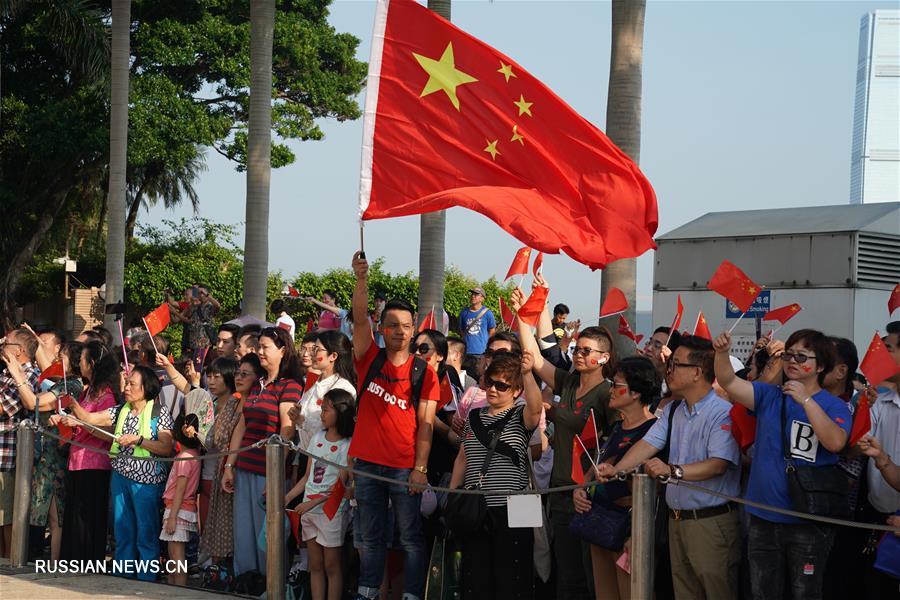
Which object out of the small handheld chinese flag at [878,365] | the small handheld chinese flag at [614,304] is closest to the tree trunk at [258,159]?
the small handheld chinese flag at [614,304]

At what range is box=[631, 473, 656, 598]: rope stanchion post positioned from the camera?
6.59 meters

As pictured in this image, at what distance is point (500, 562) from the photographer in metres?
7.92

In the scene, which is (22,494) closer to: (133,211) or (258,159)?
(258,159)

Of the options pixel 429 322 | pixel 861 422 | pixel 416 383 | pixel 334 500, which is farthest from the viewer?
pixel 429 322

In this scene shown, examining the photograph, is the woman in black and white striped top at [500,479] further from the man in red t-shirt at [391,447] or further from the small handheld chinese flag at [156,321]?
the small handheld chinese flag at [156,321]

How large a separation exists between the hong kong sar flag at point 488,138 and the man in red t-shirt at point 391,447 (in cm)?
111

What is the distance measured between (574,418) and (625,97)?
466 cm

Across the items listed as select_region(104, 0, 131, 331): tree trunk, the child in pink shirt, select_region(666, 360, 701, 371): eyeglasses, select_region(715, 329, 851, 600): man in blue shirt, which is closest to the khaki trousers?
select_region(715, 329, 851, 600): man in blue shirt

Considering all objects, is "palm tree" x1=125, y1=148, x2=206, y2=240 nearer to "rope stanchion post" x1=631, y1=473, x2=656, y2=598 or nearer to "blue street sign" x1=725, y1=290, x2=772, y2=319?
"blue street sign" x1=725, y1=290, x2=772, y2=319

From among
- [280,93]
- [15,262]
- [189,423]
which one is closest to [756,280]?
[189,423]

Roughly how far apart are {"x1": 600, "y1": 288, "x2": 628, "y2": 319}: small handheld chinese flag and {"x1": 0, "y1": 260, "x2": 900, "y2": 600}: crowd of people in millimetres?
629

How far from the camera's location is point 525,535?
795cm

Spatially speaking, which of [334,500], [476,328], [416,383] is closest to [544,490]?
[416,383]

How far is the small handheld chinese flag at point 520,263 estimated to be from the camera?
8453 mm
